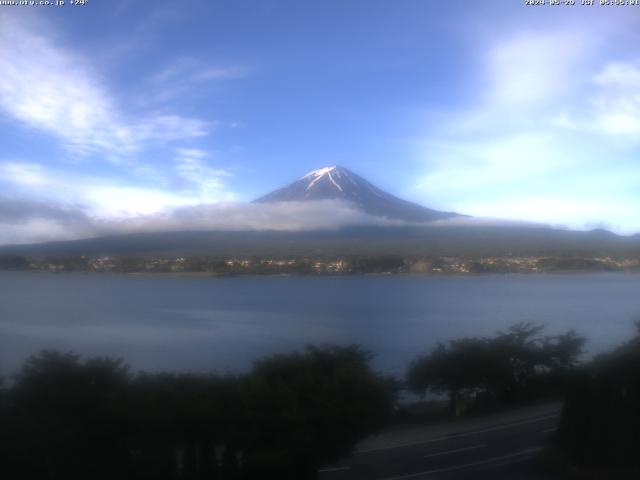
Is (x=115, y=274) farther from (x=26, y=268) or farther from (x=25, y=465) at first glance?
(x=25, y=465)

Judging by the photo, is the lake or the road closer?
the road

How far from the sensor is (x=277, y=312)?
18234 mm

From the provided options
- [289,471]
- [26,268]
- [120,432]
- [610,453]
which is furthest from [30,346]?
[610,453]

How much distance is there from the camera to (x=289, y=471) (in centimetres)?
648

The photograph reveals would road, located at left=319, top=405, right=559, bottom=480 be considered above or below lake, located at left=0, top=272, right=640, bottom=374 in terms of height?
below

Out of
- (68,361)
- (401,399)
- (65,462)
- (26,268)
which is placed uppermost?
(26,268)

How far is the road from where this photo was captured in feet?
21.5

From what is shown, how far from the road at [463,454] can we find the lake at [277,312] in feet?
9.17

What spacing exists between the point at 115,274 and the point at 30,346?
5509mm

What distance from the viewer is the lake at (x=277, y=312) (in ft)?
39.9

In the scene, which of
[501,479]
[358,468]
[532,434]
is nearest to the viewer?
[501,479]

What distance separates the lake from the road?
9.17 feet

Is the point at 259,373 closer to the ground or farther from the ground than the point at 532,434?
farther from the ground

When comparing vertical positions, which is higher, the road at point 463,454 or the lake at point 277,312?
the lake at point 277,312
